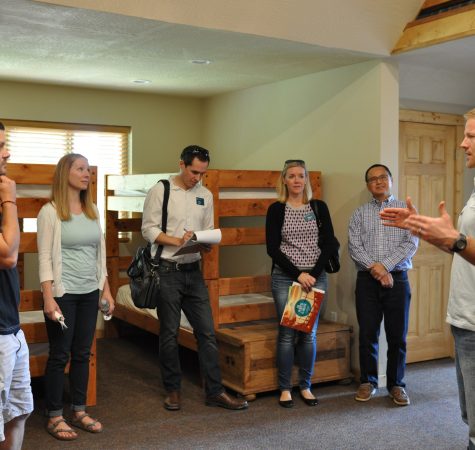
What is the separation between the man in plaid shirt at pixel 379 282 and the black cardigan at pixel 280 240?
0.81ft

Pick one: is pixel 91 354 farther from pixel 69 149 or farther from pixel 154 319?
pixel 69 149

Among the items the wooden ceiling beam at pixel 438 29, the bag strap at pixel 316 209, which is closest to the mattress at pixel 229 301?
the bag strap at pixel 316 209

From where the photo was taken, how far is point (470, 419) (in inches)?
89.4

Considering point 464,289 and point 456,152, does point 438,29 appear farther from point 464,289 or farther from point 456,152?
point 464,289

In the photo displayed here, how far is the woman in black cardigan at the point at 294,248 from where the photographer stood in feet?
13.5

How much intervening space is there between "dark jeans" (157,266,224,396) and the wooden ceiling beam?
79.7 inches

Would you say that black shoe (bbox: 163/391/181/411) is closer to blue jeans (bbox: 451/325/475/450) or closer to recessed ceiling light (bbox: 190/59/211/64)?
blue jeans (bbox: 451/325/475/450)

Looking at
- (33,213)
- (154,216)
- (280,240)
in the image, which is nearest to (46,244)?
(33,213)

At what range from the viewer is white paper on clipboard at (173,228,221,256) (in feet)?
12.6

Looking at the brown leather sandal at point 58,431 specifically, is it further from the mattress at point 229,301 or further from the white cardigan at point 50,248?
the mattress at point 229,301

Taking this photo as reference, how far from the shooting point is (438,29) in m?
4.13

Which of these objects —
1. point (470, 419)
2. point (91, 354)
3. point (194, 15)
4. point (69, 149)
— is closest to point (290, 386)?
point (91, 354)

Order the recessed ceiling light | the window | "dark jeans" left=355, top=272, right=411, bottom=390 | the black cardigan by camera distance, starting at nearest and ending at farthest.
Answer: the black cardigan
"dark jeans" left=355, top=272, right=411, bottom=390
the recessed ceiling light
the window

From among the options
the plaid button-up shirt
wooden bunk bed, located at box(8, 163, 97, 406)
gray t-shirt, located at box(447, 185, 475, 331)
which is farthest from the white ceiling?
gray t-shirt, located at box(447, 185, 475, 331)
